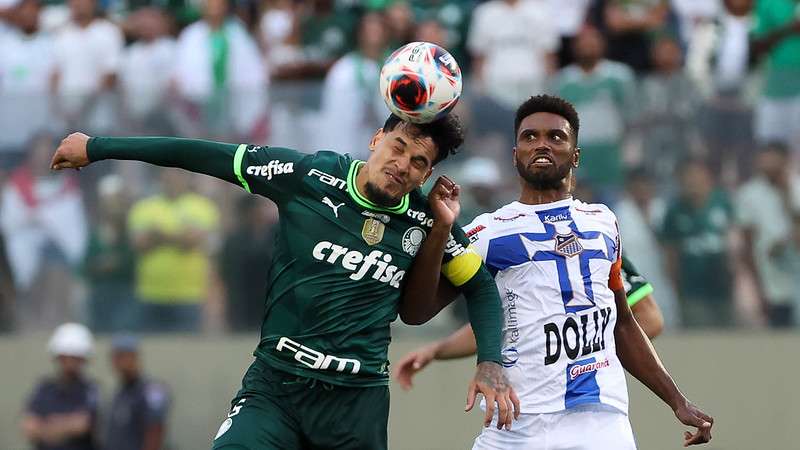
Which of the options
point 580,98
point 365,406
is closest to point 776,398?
point 580,98

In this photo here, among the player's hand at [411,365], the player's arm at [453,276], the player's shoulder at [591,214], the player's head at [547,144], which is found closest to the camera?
the player's arm at [453,276]

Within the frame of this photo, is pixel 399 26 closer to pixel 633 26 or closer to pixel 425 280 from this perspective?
pixel 633 26

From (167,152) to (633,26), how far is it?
26.1 feet

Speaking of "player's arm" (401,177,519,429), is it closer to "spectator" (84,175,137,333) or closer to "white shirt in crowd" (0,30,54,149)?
"spectator" (84,175,137,333)

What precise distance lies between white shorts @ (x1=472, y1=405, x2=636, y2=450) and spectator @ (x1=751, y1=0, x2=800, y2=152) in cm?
609

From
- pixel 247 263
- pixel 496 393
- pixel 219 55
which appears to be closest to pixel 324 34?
pixel 219 55

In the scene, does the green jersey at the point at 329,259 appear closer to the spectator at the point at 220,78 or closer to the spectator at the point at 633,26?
the spectator at the point at 220,78

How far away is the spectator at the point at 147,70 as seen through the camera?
42.8 feet

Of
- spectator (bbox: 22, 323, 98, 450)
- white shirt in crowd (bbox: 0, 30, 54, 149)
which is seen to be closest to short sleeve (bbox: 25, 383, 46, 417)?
spectator (bbox: 22, 323, 98, 450)

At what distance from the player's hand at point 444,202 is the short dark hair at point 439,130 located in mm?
134

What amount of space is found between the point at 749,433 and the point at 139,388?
5.50 meters

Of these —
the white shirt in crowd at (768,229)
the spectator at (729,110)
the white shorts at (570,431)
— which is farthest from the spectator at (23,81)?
the white shorts at (570,431)

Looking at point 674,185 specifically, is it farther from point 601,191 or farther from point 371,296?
point 371,296

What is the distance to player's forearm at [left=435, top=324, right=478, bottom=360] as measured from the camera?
7680 millimetres
